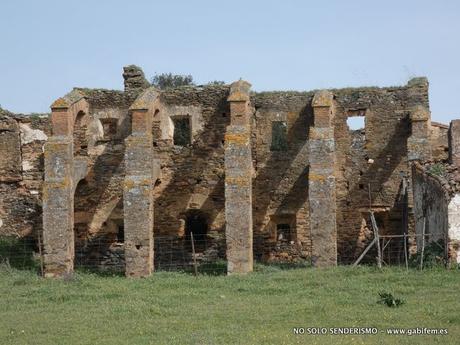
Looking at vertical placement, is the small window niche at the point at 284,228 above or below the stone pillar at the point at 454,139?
below

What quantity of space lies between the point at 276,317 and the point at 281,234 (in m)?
11.4

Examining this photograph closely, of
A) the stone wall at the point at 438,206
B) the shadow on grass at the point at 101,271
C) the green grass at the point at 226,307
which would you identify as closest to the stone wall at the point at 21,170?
the shadow on grass at the point at 101,271

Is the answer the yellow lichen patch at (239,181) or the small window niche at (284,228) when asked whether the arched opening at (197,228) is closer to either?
the small window niche at (284,228)

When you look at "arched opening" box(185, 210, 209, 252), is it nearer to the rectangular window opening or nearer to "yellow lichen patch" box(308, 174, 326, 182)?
the rectangular window opening

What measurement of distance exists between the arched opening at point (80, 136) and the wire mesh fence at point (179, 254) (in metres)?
2.87

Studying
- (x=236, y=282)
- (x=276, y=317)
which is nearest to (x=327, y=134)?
(x=236, y=282)

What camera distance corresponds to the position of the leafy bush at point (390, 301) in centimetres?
1902

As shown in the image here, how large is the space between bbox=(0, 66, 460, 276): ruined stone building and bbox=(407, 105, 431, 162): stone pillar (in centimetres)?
5

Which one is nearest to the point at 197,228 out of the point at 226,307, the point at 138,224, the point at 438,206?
the point at 138,224

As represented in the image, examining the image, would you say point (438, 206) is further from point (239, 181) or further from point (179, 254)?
point (179, 254)

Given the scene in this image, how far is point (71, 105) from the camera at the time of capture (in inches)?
1117

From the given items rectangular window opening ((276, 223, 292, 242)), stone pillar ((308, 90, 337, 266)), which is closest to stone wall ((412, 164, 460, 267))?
stone pillar ((308, 90, 337, 266))

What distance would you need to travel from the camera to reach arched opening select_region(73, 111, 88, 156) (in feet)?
98.7

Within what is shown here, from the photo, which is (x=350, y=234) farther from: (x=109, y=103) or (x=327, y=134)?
(x=109, y=103)
